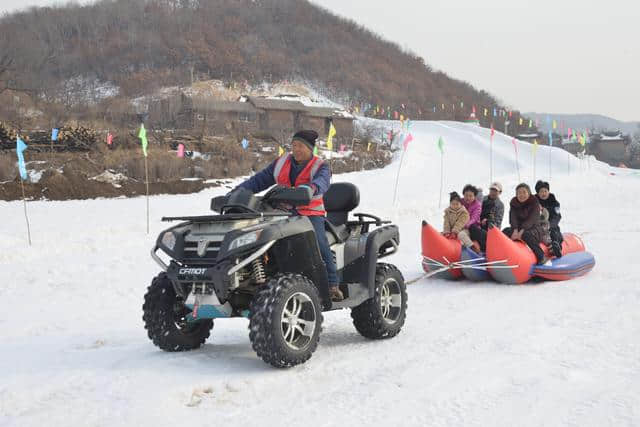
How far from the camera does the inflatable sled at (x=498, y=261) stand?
421 inches

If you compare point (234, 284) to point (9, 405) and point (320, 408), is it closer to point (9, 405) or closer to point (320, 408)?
point (320, 408)

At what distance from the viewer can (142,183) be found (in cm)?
3139

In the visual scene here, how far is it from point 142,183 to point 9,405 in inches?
1098

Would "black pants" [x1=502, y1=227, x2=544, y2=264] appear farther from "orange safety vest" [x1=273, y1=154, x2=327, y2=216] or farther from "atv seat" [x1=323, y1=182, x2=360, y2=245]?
"orange safety vest" [x1=273, y1=154, x2=327, y2=216]

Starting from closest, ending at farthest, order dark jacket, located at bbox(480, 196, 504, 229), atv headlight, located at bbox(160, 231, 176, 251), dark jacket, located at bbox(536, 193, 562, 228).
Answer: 1. atv headlight, located at bbox(160, 231, 176, 251)
2. dark jacket, located at bbox(536, 193, 562, 228)
3. dark jacket, located at bbox(480, 196, 504, 229)

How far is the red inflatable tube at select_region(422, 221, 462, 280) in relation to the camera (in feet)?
37.1

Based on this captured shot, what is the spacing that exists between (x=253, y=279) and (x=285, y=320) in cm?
53

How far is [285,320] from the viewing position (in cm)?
539

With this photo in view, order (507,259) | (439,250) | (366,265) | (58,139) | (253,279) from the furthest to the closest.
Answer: (58,139), (439,250), (507,259), (366,265), (253,279)

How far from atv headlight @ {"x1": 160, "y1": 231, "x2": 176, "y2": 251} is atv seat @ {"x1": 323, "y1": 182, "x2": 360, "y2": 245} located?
181cm

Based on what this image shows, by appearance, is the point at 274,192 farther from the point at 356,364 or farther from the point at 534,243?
the point at 534,243

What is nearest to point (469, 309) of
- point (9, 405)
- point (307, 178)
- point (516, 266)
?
point (516, 266)

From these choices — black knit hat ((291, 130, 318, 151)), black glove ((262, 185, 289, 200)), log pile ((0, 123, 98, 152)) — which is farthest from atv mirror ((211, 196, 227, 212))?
log pile ((0, 123, 98, 152))

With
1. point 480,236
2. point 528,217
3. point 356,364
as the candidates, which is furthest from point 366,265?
point 528,217
